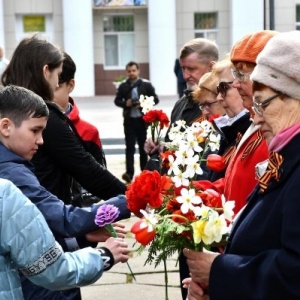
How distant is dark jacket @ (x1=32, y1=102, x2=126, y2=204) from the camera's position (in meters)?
4.45

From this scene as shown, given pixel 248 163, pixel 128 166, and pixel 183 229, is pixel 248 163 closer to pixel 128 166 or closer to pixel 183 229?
pixel 183 229

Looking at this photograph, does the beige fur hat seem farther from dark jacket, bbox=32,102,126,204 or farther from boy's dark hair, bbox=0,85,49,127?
dark jacket, bbox=32,102,126,204

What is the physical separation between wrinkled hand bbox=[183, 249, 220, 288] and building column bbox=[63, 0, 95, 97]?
3420cm

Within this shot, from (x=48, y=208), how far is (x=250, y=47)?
112cm

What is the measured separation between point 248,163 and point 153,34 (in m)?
34.3

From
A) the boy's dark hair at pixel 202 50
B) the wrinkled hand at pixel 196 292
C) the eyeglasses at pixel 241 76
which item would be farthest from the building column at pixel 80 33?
the wrinkled hand at pixel 196 292

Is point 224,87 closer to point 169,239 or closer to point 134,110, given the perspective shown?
point 169,239

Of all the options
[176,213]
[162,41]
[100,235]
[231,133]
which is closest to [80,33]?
[162,41]

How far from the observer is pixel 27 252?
3127 mm

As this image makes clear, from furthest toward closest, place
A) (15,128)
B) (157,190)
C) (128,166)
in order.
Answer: (128,166)
(15,128)
(157,190)

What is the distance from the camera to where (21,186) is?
12.1 feet

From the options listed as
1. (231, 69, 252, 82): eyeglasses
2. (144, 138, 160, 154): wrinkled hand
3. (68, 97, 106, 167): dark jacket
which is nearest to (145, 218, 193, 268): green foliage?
(231, 69, 252, 82): eyeglasses

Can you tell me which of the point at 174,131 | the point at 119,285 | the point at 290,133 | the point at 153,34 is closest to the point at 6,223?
the point at 290,133

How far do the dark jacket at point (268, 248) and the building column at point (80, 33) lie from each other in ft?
113
